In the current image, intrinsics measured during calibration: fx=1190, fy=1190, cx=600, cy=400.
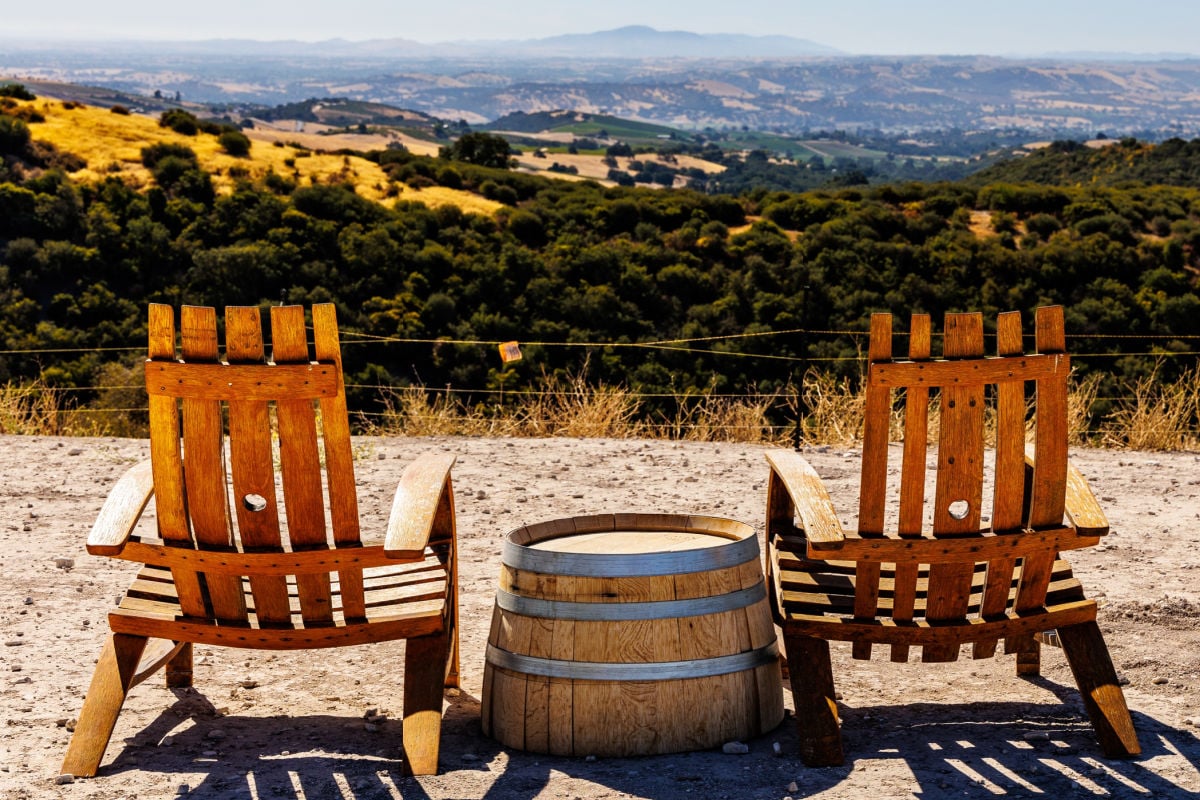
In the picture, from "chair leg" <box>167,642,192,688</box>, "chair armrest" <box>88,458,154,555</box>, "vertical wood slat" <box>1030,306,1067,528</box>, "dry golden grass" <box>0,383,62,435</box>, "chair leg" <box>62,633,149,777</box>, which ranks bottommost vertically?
"dry golden grass" <box>0,383,62,435</box>

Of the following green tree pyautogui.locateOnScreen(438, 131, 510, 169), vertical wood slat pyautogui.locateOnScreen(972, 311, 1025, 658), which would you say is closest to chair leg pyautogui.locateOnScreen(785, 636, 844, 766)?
vertical wood slat pyautogui.locateOnScreen(972, 311, 1025, 658)

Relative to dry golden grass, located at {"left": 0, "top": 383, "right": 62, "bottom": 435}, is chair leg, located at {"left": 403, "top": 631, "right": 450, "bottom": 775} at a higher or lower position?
higher

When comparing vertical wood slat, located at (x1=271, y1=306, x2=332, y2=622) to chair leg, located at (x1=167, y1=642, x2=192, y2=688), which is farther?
chair leg, located at (x1=167, y1=642, x2=192, y2=688)

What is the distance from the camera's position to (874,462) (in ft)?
9.07

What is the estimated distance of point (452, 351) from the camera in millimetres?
20719

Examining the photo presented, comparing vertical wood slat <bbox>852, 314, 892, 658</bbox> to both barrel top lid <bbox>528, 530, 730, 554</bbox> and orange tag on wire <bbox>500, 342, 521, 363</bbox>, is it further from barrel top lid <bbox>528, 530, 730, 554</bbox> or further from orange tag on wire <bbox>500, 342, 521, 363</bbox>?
orange tag on wire <bbox>500, 342, 521, 363</bbox>

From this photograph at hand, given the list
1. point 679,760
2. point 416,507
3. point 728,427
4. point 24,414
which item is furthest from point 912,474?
point 24,414

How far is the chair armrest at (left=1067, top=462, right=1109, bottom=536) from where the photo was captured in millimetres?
2824

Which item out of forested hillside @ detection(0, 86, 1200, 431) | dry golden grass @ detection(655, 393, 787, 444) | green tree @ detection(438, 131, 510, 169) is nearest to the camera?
dry golden grass @ detection(655, 393, 787, 444)

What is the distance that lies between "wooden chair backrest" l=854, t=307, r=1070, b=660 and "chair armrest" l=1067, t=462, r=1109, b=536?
5cm

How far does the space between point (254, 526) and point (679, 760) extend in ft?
3.69

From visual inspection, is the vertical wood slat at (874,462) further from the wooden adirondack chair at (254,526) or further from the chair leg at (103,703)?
the chair leg at (103,703)

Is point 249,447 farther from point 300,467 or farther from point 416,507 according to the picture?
point 416,507

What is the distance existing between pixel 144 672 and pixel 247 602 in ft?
0.99
